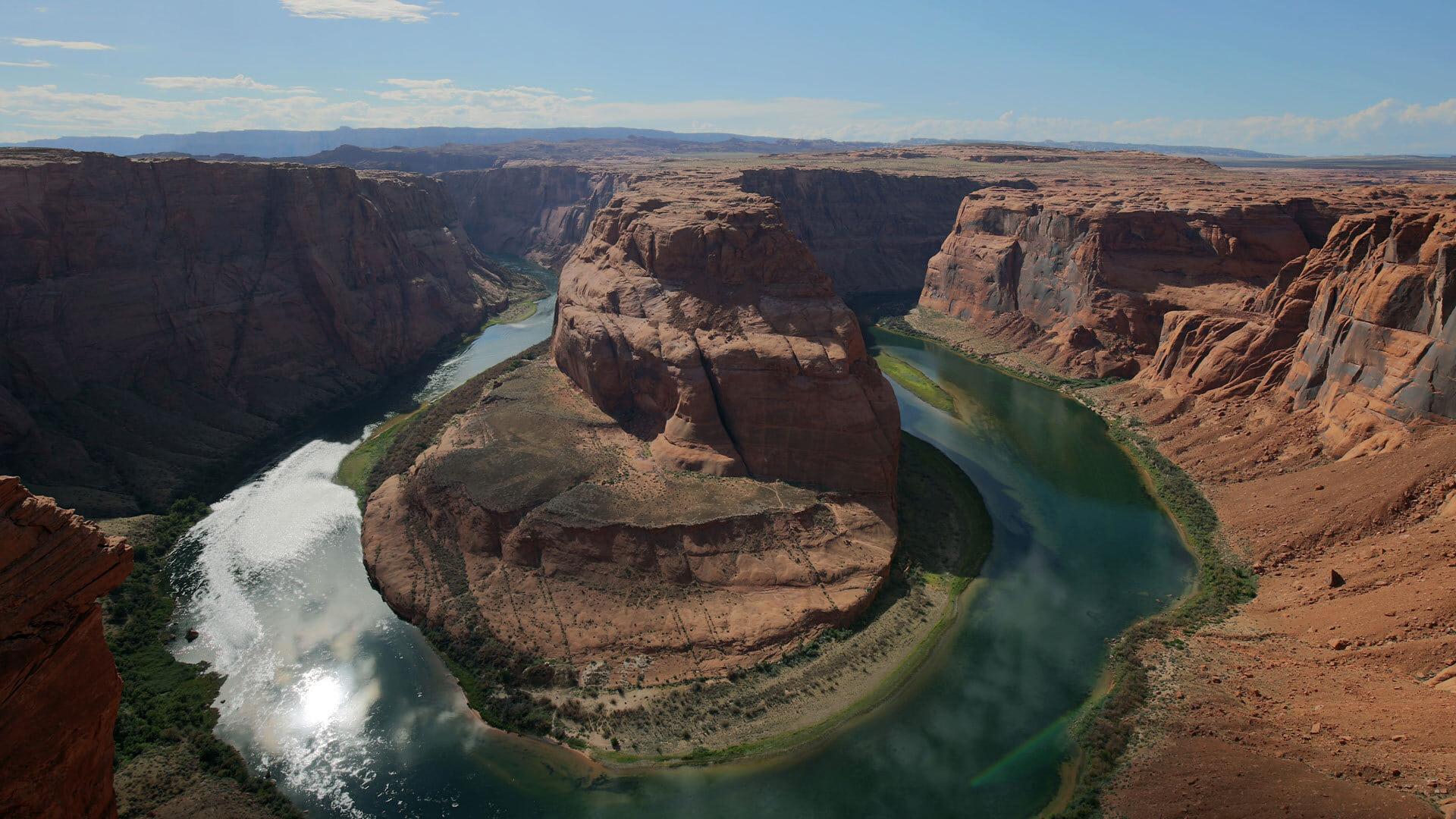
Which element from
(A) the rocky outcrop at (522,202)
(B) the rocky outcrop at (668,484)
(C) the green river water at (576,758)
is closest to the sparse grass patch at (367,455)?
(C) the green river water at (576,758)

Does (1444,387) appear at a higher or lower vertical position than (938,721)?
higher

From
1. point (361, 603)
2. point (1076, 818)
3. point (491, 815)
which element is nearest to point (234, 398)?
point (361, 603)

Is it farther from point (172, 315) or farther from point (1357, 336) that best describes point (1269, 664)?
point (172, 315)

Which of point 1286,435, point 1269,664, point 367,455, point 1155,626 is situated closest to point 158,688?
point 367,455

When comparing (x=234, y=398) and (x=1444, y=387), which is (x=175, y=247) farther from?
(x=1444, y=387)

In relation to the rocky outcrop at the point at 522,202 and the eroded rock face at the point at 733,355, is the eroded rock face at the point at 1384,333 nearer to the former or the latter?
the eroded rock face at the point at 733,355
